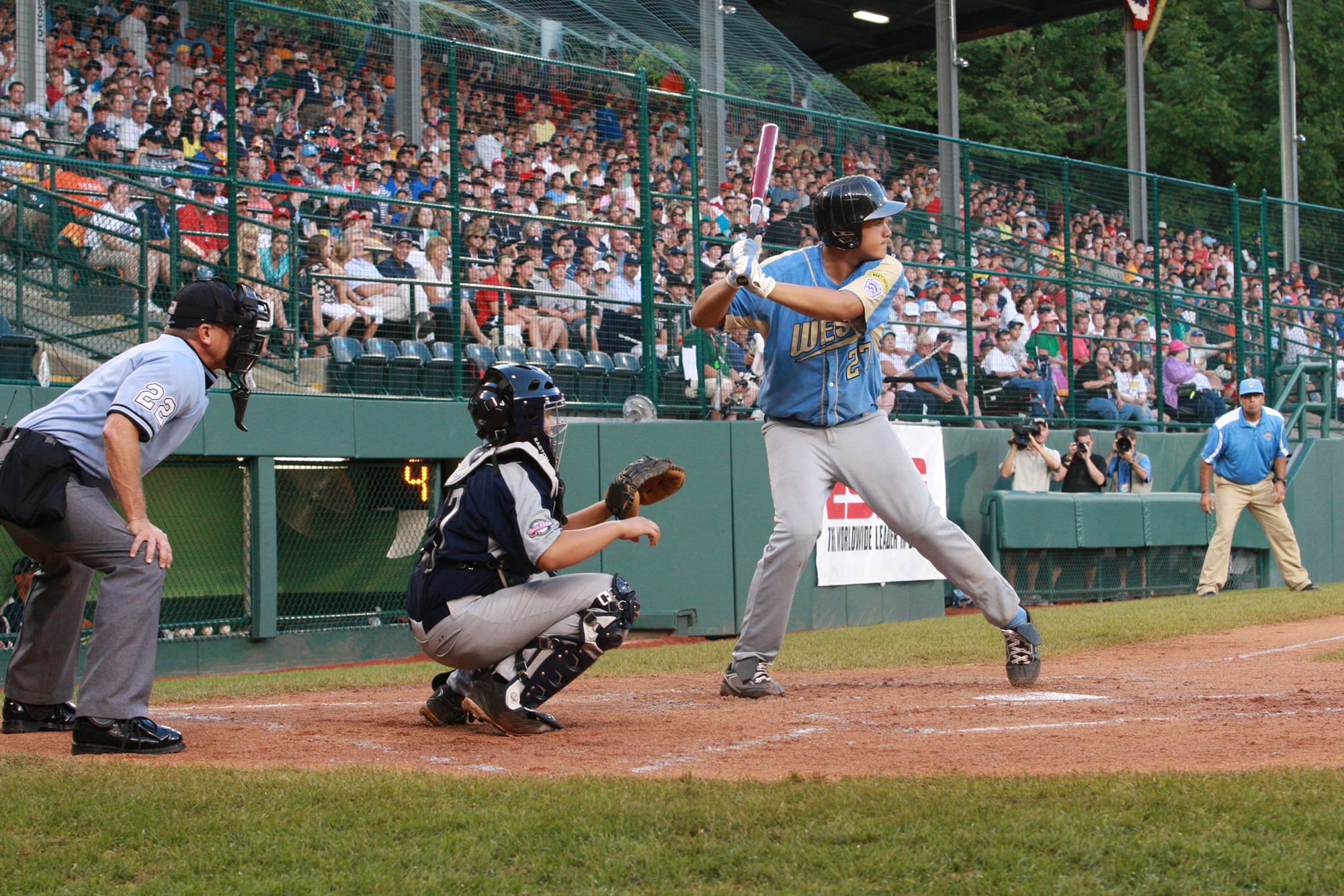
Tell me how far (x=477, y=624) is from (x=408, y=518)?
6.54 metres

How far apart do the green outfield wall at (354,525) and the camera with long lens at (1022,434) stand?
2684 millimetres

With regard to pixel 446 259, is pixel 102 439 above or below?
below

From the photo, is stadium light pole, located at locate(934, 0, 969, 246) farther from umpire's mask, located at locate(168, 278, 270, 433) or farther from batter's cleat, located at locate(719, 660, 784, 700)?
umpire's mask, located at locate(168, 278, 270, 433)

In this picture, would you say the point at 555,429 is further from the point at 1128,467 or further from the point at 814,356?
the point at 1128,467

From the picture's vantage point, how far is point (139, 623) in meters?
4.93

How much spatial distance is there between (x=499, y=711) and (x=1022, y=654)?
2.77m

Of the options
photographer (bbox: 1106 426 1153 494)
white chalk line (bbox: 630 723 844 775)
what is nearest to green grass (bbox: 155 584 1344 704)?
white chalk line (bbox: 630 723 844 775)

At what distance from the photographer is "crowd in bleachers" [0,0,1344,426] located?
1049 centimetres

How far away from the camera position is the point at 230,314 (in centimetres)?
522

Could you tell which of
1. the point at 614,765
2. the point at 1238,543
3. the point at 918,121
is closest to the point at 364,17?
the point at 614,765

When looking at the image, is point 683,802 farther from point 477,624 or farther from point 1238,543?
point 1238,543

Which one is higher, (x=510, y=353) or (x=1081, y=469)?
(x=510, y=353)

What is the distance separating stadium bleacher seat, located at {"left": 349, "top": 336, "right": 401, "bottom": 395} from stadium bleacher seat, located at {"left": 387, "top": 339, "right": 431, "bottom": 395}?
0.05 metres

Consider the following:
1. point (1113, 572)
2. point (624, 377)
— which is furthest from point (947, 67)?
point (624, 377)
